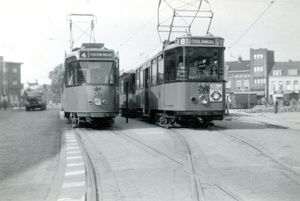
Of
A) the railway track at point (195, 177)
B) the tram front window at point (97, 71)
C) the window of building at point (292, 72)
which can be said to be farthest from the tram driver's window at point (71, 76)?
the window of building at point (292, 72)

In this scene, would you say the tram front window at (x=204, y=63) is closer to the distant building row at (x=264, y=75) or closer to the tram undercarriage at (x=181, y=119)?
the tram undercarriage at (x=181, y=119)

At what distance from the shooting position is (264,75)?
84.5 m

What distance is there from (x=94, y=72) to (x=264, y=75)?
75010mm

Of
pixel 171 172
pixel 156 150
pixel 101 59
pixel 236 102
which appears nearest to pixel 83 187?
pixel 171 172

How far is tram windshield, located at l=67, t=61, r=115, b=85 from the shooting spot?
15586mm

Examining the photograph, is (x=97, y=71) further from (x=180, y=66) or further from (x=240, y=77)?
(x=240, y=77)

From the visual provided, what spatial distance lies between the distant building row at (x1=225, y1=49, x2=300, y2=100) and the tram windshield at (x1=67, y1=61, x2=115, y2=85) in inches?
2231

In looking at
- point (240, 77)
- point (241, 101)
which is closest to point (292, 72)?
point (240, 77)

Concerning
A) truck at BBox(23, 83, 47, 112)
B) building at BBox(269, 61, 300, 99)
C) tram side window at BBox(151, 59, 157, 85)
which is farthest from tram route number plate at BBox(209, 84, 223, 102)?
building at BBox(269, 61, 300, 99)

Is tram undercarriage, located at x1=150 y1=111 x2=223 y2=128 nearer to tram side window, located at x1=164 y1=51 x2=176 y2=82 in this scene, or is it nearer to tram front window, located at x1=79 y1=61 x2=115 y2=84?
tram side window, located at x1=164 y1=51 x2=176 y2=82

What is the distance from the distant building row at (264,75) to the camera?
255 feet

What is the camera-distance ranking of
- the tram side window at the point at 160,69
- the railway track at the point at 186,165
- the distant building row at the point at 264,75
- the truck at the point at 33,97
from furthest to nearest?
1. the distant building row at the point at 264,75
2. the truck at the point at 33,97
3. the tram side window at the point at 160,69
4. the railway track at the point at 186,165

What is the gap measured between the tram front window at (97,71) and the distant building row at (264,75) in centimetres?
5666

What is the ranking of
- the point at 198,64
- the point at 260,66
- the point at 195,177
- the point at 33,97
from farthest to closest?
the point at 260,66, the point at 33,97, the point at 198,64, the point at 195,177
